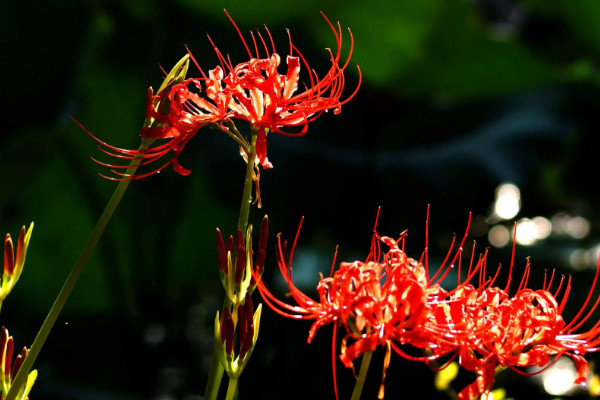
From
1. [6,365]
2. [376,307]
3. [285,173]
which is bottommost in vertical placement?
[6,365]

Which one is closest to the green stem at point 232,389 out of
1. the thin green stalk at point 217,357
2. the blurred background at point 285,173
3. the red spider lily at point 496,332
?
the thin green stalk at point 217,357

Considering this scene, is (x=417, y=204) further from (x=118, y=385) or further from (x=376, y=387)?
(x=118, y=385)

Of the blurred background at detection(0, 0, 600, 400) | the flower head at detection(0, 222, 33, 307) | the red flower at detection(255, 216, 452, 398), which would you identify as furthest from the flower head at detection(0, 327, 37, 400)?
the blurred background at detection(0, 0, 600, 400)

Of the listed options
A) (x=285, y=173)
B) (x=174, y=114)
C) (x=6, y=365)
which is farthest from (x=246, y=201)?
(x=285, y=173)

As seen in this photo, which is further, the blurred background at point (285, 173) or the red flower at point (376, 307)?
the blurred background at point (285, 173)

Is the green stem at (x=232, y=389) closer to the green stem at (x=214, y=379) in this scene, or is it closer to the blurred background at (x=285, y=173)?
the green stem at (x=214, y=379)

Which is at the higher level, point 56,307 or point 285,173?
point 285,173

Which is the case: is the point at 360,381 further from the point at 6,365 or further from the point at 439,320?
the point at 6,365

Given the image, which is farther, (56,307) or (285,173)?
(285,173)

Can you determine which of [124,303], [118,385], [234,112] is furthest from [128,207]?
[234,112]
